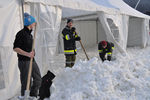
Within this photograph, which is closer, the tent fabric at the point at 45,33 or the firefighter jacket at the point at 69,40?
the tent fabric at the point at 45,33

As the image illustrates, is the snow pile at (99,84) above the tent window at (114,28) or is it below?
below

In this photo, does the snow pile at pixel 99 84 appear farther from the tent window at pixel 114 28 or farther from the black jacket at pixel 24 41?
the tent window at pixel 114 28

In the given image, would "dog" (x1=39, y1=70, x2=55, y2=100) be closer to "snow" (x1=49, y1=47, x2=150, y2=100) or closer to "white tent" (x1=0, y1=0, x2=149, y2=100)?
"snow" (x1=49, y1=47, x2=150, y2=100)

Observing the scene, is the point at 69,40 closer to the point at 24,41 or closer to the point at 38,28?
A: the point at 38,28

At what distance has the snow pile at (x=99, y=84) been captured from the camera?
2574 mm

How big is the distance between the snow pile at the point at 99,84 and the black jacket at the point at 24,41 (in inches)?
35.1

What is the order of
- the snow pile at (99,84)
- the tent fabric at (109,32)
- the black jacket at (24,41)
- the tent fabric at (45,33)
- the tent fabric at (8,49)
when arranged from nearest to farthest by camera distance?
the black jacket at (24,41)
the snow pile at (99,84)
the tent fabric at (8,49)
the tent fabric at (45,33)
the tent fabric at (109,32)

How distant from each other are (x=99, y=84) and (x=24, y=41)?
145 cm

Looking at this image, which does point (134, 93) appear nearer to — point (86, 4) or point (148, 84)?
point (148, 84)

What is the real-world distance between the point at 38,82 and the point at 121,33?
440 cm

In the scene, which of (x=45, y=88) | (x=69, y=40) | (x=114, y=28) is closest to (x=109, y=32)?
(x=114, y=28)

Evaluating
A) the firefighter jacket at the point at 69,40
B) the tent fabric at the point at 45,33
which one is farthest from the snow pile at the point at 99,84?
the firefighter jacket at the point at 69,40

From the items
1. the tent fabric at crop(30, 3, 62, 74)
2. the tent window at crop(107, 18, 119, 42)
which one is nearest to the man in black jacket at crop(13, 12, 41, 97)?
the tent fabric at crop(30, 3, 62, 74)

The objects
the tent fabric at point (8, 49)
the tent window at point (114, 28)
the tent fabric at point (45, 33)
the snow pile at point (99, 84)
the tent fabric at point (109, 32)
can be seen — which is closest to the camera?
the snow pile at point (99, 84)
